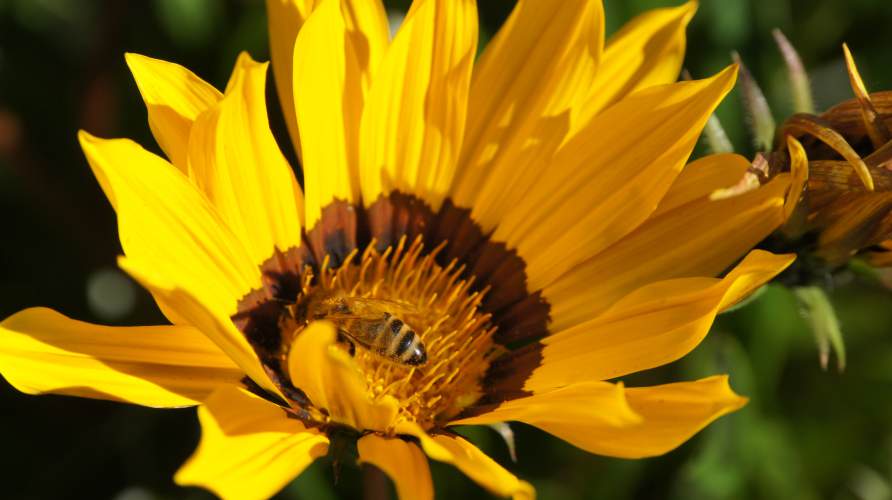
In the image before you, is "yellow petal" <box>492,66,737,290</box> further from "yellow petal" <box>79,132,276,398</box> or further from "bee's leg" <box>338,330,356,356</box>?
"yellow petal" <box>79,132,276,398</box>

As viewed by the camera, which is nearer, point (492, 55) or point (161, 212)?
point (161, 212)

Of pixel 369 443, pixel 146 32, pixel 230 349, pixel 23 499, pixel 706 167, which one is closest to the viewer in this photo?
pixel 230 349

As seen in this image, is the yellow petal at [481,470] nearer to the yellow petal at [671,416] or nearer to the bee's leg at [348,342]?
the yellow petal at [671,416]

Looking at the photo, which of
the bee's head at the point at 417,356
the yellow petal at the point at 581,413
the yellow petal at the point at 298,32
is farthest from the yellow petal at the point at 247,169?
the yellow petal at the point at 581,413

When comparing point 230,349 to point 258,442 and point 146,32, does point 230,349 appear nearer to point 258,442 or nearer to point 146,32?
point 258,442

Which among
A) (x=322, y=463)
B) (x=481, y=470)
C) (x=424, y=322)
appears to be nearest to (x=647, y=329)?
(x=481, y=470)

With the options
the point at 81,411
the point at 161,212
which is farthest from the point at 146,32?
the point at 161,212

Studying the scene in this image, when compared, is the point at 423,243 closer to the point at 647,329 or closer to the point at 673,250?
the point at 673,250
